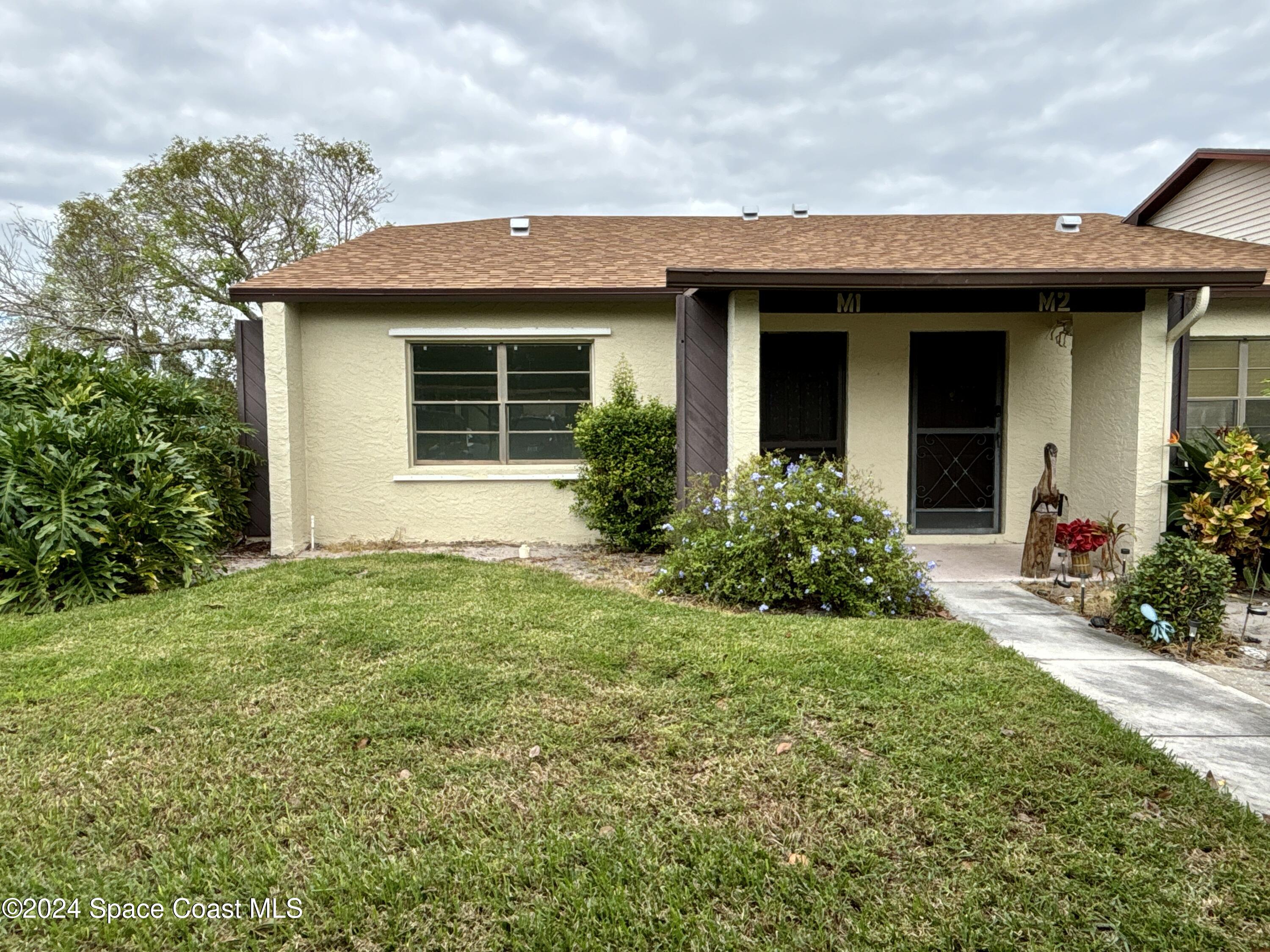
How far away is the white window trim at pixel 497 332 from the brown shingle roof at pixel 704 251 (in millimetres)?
486

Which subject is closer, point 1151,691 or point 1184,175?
point 1151,691

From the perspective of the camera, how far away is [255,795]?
100 inches

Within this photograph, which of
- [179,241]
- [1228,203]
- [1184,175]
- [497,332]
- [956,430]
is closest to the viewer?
[497,332]

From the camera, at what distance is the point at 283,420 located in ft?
23.9

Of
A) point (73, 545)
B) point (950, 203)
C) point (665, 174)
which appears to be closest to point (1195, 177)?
point (73, 545)

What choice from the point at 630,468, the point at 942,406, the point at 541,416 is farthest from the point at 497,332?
the point at 942,406

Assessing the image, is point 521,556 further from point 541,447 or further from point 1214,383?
point 1214,383

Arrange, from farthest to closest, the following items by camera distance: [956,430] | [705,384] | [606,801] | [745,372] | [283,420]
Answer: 1. [956,430]
2. [283,420]
3. [705,384]
4. [745,372]
5. [606,801]

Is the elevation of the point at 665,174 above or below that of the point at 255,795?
above

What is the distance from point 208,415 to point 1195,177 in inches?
473

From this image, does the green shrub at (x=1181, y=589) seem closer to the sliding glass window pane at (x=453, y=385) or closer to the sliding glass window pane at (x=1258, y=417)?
the sliding glass window pane at (x=1258, y=417)

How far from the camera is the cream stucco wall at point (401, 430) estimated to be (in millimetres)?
7715

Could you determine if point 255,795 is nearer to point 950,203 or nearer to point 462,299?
point 462,299

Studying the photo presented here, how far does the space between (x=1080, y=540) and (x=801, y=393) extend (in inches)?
124
